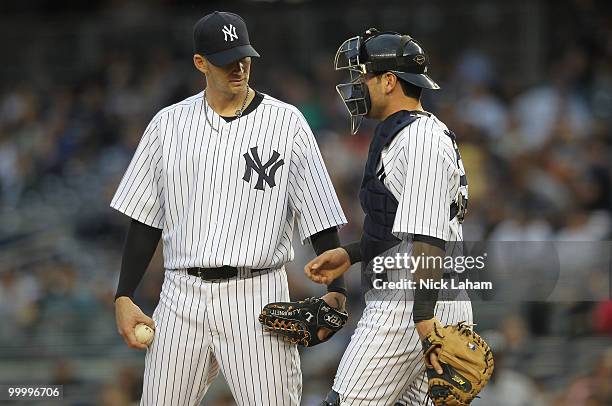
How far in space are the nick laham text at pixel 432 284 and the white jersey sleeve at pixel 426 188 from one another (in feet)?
0.48

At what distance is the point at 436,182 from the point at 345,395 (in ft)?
2.36

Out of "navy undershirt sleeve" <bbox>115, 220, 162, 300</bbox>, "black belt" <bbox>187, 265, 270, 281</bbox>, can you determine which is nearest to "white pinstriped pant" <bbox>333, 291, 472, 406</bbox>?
"black belt" <bbox>187, 265, 270, 281</bbox>

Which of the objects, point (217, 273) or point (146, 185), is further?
point (146, 185)

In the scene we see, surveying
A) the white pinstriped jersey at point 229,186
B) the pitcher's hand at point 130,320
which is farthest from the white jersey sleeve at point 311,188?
the pitcher's hand at point 130,320

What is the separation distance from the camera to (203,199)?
3.71m

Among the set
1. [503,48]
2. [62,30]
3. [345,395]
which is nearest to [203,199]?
[345,395]

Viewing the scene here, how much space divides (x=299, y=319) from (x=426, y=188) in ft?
2.02

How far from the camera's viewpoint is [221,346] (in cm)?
370

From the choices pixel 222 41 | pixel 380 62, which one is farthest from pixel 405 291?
pixel 222 41

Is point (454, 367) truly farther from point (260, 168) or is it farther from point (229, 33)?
point (229, 33)

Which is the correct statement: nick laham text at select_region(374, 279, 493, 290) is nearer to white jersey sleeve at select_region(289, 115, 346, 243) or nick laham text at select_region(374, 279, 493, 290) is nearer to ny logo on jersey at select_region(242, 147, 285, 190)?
white jersey sleeve at select_region(289, 115, 346, 243)

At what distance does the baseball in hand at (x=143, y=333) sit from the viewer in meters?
3.74

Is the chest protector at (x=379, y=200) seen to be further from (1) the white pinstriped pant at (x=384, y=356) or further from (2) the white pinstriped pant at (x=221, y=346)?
(2) the white pinstriped pant at (x=221, y=346)

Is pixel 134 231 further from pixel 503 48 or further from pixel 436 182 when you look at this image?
pixel 503 48
